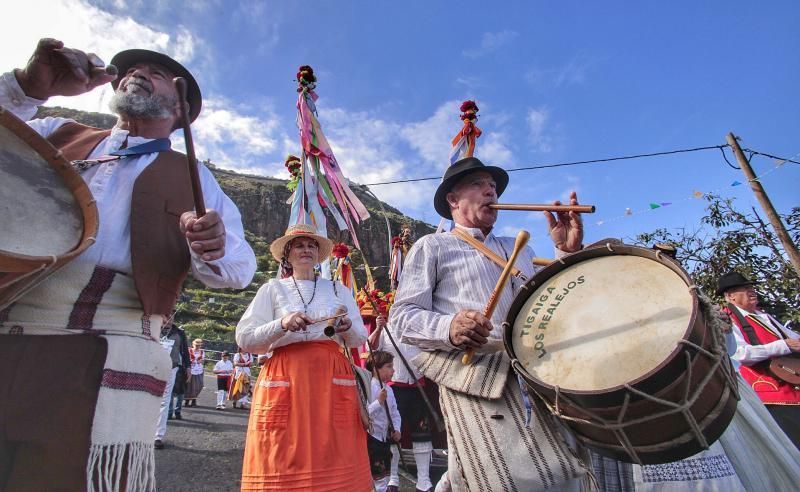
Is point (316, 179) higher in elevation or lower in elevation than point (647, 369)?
higher

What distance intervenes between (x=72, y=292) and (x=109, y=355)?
0.81 ft

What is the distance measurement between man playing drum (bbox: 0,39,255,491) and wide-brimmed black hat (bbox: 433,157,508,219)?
1.21 meters

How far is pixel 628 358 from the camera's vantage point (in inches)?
62.4

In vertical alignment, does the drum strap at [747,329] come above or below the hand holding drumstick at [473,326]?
above

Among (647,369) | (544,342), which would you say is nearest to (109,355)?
(544,342)

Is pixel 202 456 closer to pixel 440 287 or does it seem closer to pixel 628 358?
pixel 440 287

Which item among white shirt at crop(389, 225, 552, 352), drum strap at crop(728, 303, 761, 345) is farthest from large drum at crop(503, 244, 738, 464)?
drum strap at crop(728, 303, 761, 345)

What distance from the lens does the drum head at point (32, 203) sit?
143 centimetres

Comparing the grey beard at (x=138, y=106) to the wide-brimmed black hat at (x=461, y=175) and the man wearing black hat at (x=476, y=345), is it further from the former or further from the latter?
the wide-brimmed black hat at (x=461, y=175)

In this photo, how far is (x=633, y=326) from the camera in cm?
167

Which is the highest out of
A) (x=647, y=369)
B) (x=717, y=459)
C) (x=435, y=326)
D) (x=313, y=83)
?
(x=313, y=83)

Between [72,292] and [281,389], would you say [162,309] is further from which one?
[281,389]

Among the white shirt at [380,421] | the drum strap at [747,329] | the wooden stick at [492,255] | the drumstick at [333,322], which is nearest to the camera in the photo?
the wooden stick at [492,255]

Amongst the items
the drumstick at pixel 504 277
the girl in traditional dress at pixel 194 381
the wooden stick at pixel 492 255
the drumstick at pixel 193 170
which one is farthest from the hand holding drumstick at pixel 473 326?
the girl in traditional dress at pixel 194 381
